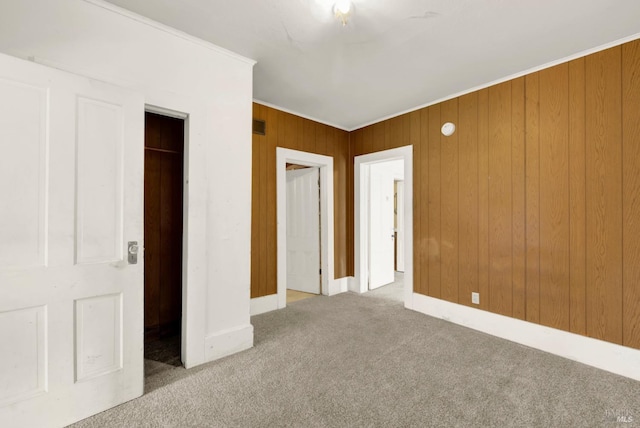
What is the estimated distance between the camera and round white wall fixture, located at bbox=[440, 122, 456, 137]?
315 centimetres

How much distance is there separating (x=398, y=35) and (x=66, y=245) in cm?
254

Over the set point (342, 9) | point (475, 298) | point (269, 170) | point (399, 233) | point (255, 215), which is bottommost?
point (475, 298)

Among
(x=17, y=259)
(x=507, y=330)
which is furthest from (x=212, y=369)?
(x=507, y=330)

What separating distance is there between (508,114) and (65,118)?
137 inches

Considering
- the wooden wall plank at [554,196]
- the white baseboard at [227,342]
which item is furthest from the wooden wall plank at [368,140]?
the white baseboard at [227,342]

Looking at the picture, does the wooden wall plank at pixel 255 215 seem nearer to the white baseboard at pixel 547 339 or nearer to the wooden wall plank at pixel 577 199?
the white baseboard at pixel 547 339

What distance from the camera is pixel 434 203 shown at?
132 inches

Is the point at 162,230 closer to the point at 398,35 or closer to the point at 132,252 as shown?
the point at 132,252

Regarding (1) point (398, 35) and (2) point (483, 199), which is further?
(2) point (483, 199)

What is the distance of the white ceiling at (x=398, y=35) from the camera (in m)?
1.80

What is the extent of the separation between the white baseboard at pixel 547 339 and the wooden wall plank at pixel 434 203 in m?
0.26

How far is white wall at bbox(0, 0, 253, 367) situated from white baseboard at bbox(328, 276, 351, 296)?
1.87 metres

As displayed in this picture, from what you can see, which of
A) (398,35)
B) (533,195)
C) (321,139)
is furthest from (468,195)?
(321,139)

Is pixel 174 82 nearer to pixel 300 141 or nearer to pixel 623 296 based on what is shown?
pixel 300 141
